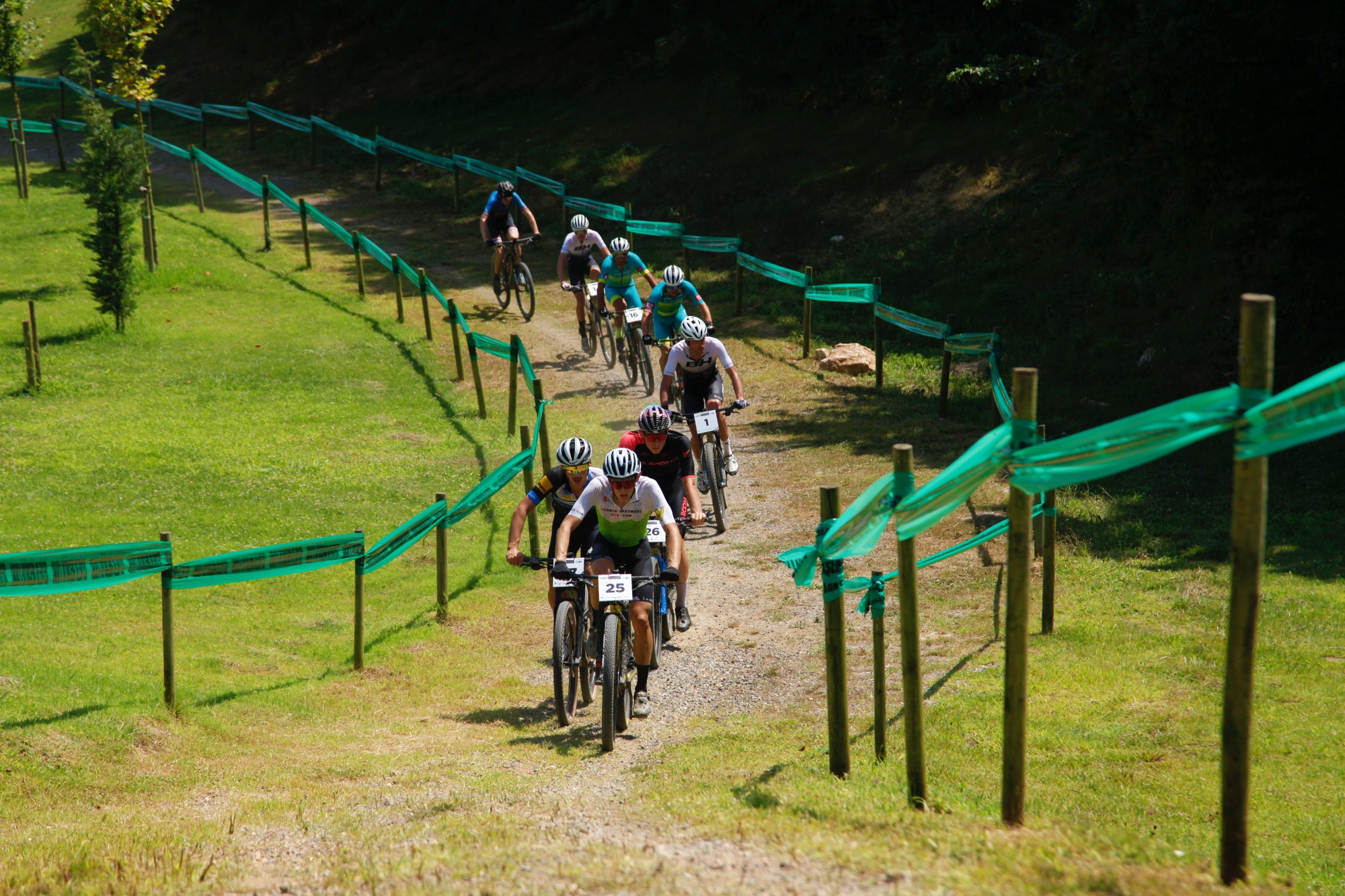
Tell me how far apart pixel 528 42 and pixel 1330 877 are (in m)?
38.4

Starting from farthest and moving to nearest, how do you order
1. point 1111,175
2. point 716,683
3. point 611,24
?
point 611,24
point 1111,175
point 716,683

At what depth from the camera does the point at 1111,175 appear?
18156 mm

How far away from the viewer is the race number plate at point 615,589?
793cm

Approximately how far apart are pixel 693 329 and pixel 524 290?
10096mm

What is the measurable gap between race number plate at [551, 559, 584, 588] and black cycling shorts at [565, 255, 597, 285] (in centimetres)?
1125

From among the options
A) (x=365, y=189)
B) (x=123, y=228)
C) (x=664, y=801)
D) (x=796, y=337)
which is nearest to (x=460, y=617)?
(x=664, y=801)

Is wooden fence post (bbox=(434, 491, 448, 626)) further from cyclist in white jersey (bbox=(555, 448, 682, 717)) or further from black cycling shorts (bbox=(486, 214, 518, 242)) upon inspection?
black cycling shorts (bbox=(486, 214, 518, 242))

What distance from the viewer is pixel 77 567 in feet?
25.2

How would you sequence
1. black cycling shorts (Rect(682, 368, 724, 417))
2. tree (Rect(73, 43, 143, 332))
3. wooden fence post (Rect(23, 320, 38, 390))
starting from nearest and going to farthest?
black cycling shorts (Rect(682, 368, 724, 417)), wooden fence post (Rect(23, 320, 38, 390)), tree (Rect(73, 43, 143, 332))

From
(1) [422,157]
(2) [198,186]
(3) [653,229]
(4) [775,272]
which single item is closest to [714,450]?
(4) [775,272]

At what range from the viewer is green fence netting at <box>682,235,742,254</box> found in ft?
75.3

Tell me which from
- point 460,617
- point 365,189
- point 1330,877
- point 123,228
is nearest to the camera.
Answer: point 1330,877

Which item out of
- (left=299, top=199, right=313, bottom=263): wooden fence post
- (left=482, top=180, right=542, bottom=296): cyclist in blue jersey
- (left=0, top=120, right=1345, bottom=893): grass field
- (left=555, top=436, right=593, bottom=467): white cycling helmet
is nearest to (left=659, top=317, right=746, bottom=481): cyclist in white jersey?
(left=0, top=120, right=1345, bottom=893): grass field

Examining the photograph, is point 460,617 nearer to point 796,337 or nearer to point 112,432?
point 112,432
